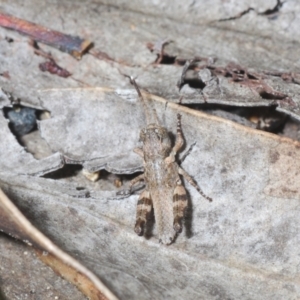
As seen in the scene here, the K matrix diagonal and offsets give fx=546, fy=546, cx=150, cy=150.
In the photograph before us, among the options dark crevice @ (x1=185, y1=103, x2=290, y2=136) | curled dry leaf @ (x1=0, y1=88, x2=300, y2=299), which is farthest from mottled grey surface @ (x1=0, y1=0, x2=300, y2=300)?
dark crevice @ (x1=185, y1=103, x2=290, y2=136)

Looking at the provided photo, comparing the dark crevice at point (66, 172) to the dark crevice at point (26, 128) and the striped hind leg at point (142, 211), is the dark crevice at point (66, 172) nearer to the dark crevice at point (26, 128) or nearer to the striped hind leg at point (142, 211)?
the dark crevice at point (26, 128)

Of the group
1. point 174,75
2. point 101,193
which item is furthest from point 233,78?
point 101,193

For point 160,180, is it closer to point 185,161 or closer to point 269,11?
point 185,161

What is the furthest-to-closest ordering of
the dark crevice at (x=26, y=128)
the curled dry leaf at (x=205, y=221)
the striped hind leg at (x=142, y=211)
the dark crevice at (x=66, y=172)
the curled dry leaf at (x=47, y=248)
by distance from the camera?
the dark crevice at (x=26, y=128) → the dark crevice at (x=66, y=172) → the striped hind leg at (x=142, y=211) → the curled dry leaf at (x=205, y=221) → the curled dry leaf at (x=47, y=248)

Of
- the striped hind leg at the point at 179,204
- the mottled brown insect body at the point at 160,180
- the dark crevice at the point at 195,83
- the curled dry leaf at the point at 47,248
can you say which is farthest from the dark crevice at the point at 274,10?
the curled dry leaf at the point at 47,248

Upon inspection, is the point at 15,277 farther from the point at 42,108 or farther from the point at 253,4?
the point at 253,4

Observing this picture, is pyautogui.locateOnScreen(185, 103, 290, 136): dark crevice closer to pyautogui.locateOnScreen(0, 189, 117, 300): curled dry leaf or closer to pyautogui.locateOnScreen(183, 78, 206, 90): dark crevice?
pyautogui.locateOnScreen(183, 78, 206, 90): dark crevice

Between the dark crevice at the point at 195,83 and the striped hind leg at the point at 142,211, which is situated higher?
the dark crevice at the point at 195,83
